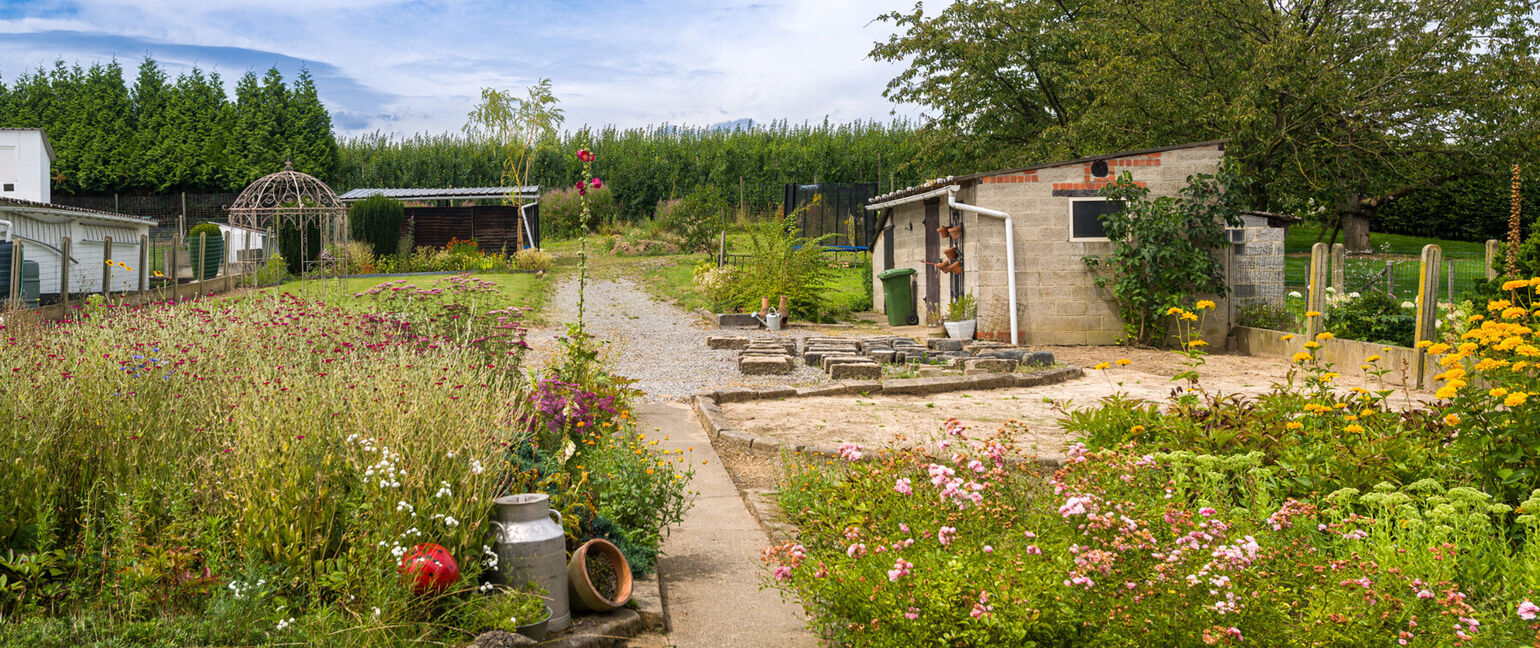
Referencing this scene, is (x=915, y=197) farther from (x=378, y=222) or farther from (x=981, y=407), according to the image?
(x=378, y=222)

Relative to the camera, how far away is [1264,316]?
1385cm

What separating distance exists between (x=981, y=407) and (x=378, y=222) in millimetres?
22085

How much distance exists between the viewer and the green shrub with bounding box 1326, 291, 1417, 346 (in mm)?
11781

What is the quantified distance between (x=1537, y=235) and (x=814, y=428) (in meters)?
8.56

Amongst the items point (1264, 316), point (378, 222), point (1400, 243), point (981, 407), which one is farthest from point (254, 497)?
point (1400, 243)

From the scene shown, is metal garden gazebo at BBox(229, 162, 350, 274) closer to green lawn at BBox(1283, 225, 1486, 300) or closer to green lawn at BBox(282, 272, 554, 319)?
green lawn at BBox(282, 272, 554, 319)

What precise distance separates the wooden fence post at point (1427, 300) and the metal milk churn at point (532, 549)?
9.91m

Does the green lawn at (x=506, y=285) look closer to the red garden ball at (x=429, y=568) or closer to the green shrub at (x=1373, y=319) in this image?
the green shrub at (x=1373, y=319)

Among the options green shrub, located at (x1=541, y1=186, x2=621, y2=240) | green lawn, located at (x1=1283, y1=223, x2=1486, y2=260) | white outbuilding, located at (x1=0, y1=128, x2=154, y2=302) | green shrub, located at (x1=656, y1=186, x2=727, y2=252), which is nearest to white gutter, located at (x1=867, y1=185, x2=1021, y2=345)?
white outbuilding, located at (x1=0, y1=128, x2=154, y2=302)

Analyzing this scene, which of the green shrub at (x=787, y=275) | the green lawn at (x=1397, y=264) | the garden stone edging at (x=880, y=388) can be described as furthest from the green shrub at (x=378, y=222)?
the green lawn at (x=1397, y=264)

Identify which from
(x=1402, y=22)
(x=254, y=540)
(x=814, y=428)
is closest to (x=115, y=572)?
(x=254, y=540)

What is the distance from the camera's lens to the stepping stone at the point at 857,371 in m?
10.6

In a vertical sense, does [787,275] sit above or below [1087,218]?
below

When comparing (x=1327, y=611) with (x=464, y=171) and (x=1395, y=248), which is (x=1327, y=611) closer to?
(x=1395, y=248)
